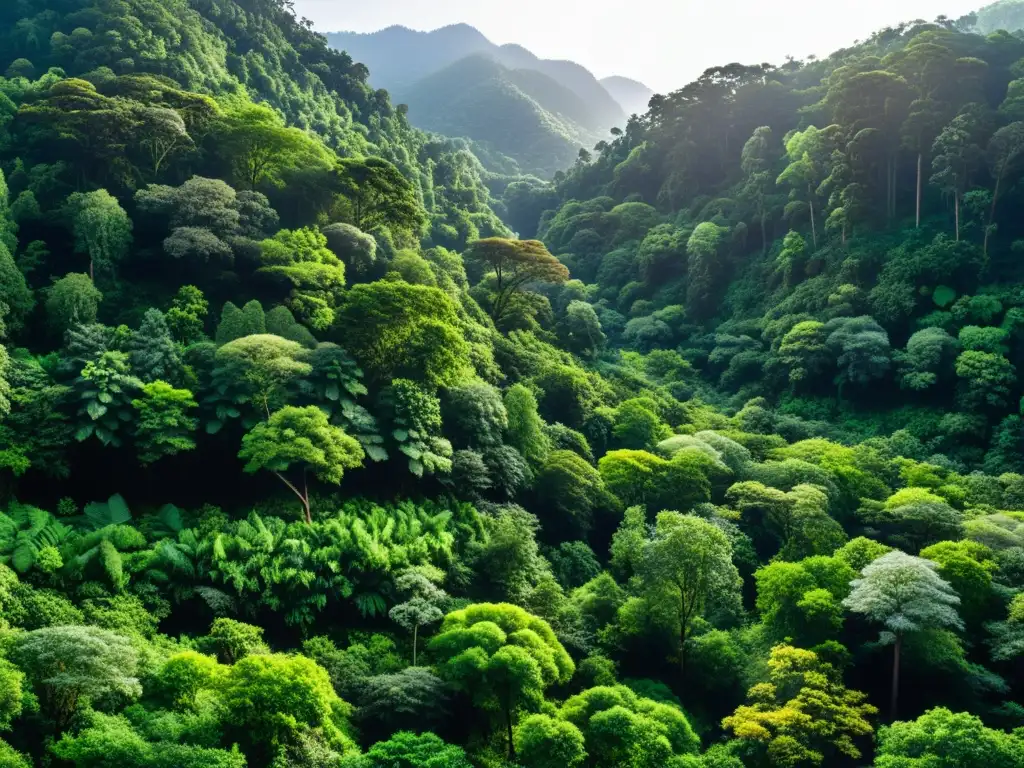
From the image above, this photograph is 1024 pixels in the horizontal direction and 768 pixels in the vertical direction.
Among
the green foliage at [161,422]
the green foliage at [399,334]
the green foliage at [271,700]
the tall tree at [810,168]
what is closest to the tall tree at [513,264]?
the green foliage at [399,334]

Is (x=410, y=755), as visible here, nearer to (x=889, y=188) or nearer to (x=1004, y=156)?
(x=1004, y=156)

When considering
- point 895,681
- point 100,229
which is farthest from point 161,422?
point 895,681

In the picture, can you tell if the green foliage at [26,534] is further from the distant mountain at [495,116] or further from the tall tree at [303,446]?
the distant mountain at [495,116]

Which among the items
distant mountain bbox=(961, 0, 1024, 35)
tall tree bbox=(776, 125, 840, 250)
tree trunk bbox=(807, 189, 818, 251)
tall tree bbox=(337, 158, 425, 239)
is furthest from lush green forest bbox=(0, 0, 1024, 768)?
distant mountain bbox=(961, 0, 1024, 35)

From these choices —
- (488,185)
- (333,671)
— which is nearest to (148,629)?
(333,671)

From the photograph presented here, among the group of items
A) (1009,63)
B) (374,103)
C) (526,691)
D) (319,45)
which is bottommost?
(526,691)

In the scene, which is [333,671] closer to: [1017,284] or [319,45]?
[1017,284]
